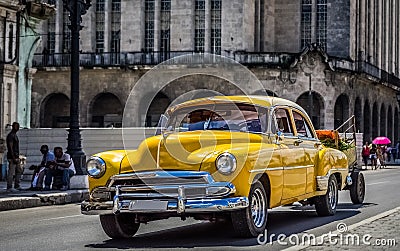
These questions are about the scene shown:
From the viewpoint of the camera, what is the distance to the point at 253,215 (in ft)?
34.0

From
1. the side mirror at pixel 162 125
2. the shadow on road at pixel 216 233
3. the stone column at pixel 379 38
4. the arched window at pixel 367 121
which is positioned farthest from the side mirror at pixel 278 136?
the stone column at pixel 379 38

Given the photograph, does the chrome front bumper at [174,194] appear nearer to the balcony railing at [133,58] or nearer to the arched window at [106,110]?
the balcony railing at [133,58]

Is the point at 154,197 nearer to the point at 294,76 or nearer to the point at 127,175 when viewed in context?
the point at 127,175

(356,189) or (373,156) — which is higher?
(373,156)

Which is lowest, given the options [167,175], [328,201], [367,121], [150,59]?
[328,201]

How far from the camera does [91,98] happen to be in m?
51.9

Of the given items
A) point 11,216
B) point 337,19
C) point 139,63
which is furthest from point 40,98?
point 11,216

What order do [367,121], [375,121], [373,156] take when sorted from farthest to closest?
[375,121]
[367,121]
[373,156]

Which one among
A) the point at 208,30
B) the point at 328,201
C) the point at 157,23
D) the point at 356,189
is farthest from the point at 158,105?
the point at 328,201

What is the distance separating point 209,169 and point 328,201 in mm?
4202

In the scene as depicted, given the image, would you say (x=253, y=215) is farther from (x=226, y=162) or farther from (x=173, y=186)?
(x=173, y=186)

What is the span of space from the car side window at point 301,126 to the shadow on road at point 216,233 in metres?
1.40

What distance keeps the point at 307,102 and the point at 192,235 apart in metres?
41.6

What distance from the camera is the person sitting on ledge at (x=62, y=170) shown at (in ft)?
68.5
